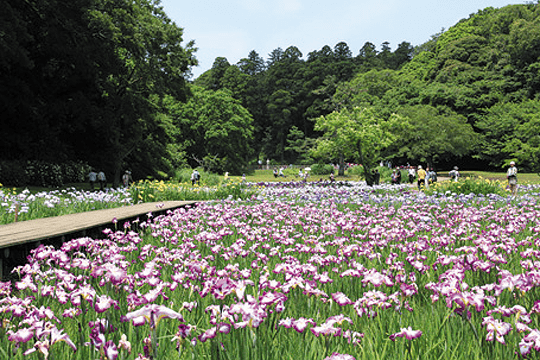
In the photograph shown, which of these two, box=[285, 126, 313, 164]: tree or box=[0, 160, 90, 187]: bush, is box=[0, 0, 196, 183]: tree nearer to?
box=[0, 160, 90, 187]: bush

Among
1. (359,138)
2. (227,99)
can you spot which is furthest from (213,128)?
(359,138)

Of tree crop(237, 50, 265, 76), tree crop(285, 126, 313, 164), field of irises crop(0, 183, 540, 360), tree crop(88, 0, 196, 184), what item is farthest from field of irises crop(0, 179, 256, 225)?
tree crop(237, 50, 265, 76)

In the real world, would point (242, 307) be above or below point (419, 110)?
below

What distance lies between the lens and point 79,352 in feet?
5.84

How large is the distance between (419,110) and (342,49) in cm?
5033

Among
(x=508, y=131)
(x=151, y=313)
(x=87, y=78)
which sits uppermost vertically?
(x=87, y=78)

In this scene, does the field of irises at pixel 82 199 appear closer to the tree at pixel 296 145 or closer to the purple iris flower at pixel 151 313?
the purple iris flower at pixel 151 313

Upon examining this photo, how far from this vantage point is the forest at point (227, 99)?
2181cm

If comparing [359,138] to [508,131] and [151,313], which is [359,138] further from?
[508,131]

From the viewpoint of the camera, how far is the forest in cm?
2181

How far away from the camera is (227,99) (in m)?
52.2

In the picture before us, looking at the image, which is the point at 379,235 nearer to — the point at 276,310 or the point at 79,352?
the point at 276,310

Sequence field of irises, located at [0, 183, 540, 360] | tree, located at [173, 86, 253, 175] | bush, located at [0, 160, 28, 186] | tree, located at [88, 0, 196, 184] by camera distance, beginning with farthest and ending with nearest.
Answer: tree, located at [173, 86, 253, 175], tree, located at [88, 0, 196, 184], bush, located at [0, 160, 28, 186], field of irises, located at [0, 183, 540, 360]

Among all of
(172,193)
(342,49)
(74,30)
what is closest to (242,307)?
(172,193)
